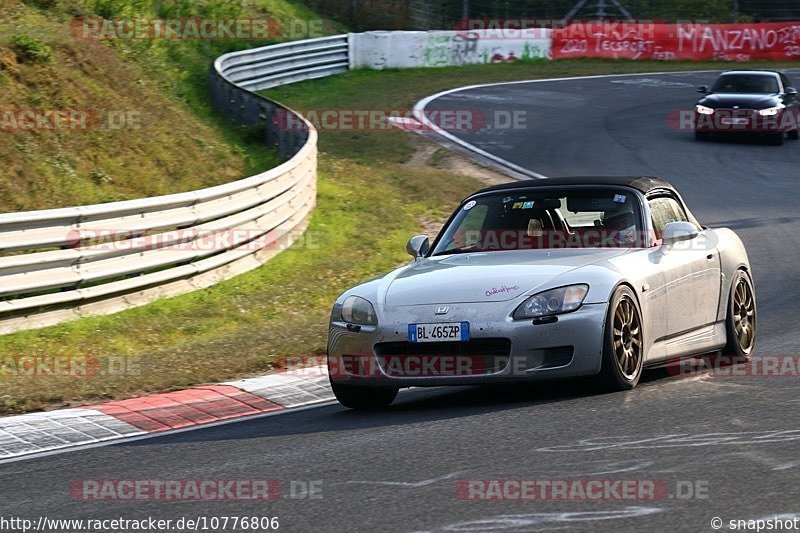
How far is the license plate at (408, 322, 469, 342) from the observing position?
25.6 ft

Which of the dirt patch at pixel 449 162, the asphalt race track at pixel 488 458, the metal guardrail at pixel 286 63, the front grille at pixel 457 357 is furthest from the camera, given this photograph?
the metal guardrail at pixel 286 63

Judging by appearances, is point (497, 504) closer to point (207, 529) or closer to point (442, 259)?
point (207, 529)

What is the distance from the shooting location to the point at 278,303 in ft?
45.3

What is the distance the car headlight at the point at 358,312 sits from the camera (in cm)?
820

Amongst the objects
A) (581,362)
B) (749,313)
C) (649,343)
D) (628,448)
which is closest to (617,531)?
(628,448)

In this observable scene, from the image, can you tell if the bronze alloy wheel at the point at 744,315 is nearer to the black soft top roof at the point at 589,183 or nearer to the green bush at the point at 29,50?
the black soft top roof at the point at 589,183

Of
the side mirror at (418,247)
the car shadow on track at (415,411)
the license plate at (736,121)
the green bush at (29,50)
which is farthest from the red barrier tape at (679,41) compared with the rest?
the car shadow on track at (415,411)

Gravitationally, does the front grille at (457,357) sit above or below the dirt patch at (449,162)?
above

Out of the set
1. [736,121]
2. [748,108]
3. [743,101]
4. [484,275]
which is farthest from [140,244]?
[743,101]

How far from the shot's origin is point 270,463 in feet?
21.9

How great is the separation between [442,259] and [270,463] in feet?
9.36

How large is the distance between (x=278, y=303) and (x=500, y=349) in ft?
20.6

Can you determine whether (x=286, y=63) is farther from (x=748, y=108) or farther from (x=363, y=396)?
(x=363, y=396)

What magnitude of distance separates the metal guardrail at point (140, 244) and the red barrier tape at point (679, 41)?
2429 centimetres
